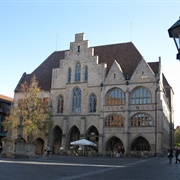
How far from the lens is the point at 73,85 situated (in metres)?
50.9

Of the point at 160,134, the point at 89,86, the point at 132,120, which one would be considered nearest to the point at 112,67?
the point at 89,86

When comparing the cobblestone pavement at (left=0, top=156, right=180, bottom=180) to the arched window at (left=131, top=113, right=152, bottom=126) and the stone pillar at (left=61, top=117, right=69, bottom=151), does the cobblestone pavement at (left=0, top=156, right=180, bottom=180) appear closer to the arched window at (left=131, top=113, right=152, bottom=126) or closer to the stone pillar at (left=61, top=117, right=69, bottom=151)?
the arched window at (left=131, top=113, right=152, bottom=126)

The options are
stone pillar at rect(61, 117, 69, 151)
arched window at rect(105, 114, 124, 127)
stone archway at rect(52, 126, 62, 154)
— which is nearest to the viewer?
arched window at rect(105, 114, 124, 127)

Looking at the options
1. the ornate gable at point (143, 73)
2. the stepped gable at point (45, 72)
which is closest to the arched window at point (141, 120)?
the ornate gable at point (143, 73)

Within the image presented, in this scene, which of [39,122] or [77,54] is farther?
[77,54]

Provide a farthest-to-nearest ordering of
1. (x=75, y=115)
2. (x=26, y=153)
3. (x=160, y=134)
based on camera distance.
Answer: (x=75, y=115)
(x=160, y=134)
(x=26, y=153)

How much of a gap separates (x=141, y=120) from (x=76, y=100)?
11.9m

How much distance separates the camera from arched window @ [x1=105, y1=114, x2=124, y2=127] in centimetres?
→ 4556

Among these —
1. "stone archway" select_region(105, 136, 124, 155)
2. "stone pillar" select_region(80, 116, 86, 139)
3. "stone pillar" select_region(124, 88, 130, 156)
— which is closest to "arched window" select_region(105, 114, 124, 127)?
"stone pillar" select_region(124, 88, 130, 156)

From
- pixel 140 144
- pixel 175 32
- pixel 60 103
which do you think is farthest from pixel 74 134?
pixel 175 32

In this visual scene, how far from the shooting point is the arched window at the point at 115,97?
4628 cm

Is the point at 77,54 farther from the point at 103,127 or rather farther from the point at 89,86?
the point at 103,127

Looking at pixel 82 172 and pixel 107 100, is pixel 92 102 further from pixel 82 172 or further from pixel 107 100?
pixel 82 172

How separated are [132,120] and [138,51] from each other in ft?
43.5
